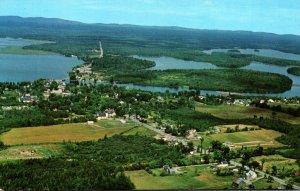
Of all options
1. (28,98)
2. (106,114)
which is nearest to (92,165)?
(106,114)

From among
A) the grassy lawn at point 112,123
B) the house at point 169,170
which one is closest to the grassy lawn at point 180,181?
the house at point 169,170

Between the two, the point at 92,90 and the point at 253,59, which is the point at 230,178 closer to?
the point at 92,90

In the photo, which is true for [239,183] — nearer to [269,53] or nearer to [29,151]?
[29,151]

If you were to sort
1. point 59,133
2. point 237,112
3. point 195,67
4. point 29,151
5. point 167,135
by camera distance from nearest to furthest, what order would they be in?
point 29,151 < point 59,133 < point 167,135 < point 237,112 < point 195,67

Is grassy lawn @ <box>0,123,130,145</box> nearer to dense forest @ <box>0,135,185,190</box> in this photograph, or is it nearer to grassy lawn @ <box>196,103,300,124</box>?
dense forest @ <box>0,135,185,190</box>

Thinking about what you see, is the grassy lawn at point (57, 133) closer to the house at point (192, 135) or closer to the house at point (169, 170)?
the house at point (192, 135)

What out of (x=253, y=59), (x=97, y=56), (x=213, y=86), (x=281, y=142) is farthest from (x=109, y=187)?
(x=253, y=59)
